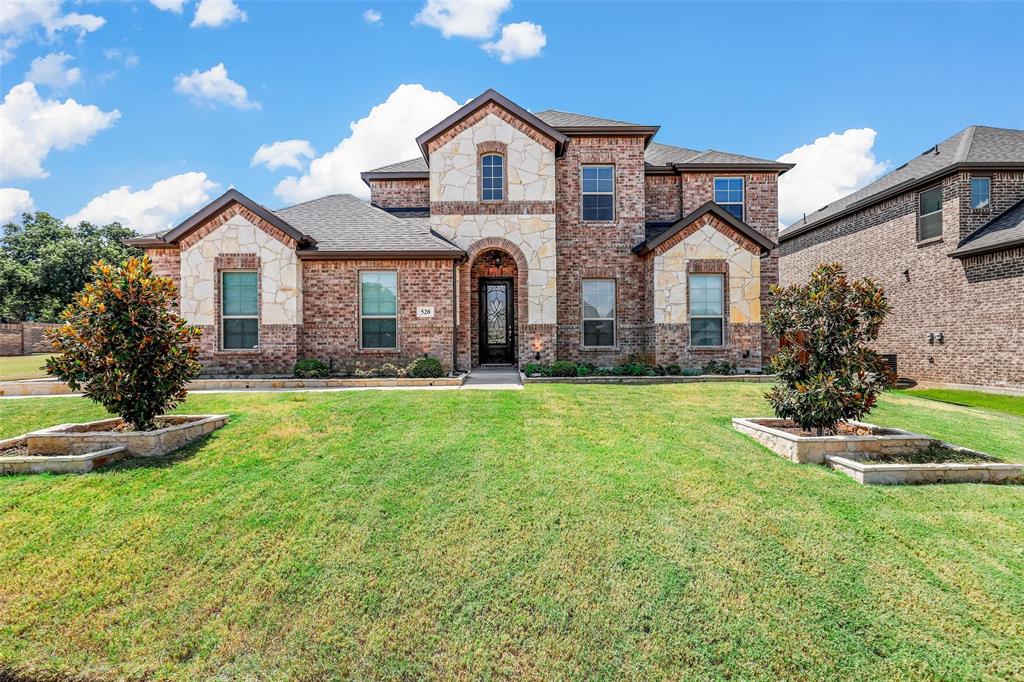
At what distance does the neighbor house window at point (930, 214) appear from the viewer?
15.7 meters

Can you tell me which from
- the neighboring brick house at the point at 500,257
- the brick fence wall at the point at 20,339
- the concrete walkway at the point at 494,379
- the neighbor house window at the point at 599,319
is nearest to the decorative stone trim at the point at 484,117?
the neighboring brick house at the point at 500,257

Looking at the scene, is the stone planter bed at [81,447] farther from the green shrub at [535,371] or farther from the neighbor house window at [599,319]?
the neighbor house window at [599,319]

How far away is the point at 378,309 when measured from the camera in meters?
13.0

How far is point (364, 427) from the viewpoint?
7113mm

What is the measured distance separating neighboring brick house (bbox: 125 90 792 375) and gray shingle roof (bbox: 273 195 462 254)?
63 millimetres

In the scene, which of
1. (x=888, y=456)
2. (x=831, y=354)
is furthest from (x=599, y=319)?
(x=888, y=456)

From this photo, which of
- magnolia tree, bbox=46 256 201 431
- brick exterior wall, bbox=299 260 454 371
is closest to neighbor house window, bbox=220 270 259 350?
brick exterior wall, bbox=299 260 454 371

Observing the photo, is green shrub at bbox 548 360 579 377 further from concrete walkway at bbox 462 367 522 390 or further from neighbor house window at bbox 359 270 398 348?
neighbor house window at bbox 359 270 398 348

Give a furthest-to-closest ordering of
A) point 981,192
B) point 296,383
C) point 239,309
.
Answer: point 981,192, point 239,309, point 296,383

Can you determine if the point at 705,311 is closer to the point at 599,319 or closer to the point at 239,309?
the point at 599,319

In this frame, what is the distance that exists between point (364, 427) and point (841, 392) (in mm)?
6621

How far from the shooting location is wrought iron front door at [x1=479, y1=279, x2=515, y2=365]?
16.0 metres

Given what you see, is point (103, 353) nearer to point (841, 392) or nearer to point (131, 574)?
point (131, 574)

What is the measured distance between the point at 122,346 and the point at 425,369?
6.47 m
